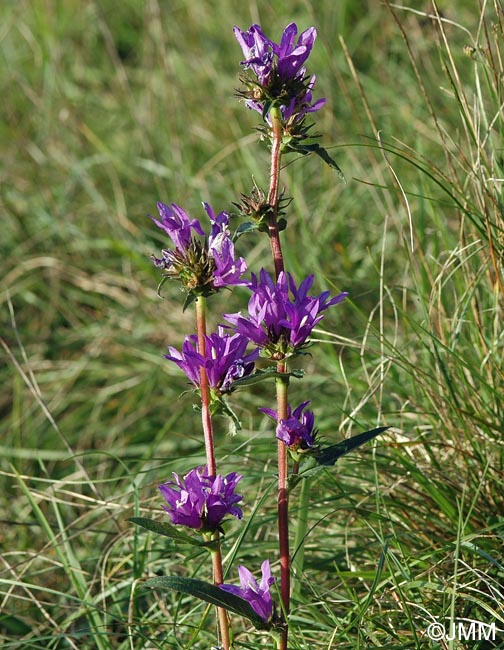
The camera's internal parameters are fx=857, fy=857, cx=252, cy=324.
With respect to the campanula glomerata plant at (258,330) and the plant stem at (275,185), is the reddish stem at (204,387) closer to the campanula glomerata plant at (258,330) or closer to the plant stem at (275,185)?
the campanula glomerata plant at (258,330)

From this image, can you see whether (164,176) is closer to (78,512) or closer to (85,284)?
(85,284)

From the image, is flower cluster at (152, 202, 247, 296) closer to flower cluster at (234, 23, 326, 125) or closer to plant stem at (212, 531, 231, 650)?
flower cluster at (234, 23, 326, 125)

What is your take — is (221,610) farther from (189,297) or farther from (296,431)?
(189,297)

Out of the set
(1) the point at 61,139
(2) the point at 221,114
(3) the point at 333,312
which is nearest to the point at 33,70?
(1) the point at 61,139

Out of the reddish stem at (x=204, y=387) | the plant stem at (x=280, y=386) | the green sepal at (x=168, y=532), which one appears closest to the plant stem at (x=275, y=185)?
the plant stem at (x=280, y=386)

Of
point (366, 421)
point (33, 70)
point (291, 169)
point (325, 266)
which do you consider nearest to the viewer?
point (366, 421)
